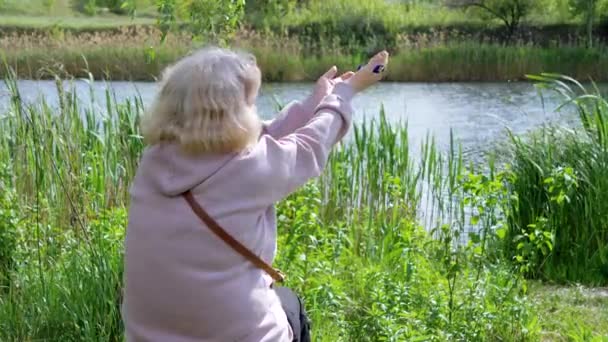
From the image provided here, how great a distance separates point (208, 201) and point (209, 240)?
3.3 inches

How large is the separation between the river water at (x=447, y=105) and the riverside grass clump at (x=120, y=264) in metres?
4.31

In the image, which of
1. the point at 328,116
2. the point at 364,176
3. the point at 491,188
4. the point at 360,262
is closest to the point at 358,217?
the point at 364,176

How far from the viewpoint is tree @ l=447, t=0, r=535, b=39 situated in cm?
2735

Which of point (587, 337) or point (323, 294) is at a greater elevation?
point (323, 294)

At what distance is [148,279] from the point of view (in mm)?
2217

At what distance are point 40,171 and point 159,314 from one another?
7.87ft

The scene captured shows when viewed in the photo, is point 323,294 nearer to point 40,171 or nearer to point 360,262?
point 360,262

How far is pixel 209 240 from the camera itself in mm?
2137

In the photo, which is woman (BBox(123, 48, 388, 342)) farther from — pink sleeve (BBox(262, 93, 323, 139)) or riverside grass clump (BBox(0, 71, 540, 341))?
riverside grass clump (BBox(0, 71, 540, 341))

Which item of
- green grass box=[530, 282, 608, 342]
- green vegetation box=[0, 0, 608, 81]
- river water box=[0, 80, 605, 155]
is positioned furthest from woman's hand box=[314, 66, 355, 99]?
green vegetation box=[0, 0, 608, 81]

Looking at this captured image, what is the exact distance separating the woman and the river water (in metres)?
6.86

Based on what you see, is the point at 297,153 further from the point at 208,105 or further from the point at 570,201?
the point at 570,201

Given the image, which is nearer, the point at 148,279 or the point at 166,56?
the point at 148,279

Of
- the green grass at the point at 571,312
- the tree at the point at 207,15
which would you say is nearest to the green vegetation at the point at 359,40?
the green grass at the point at 571,312
